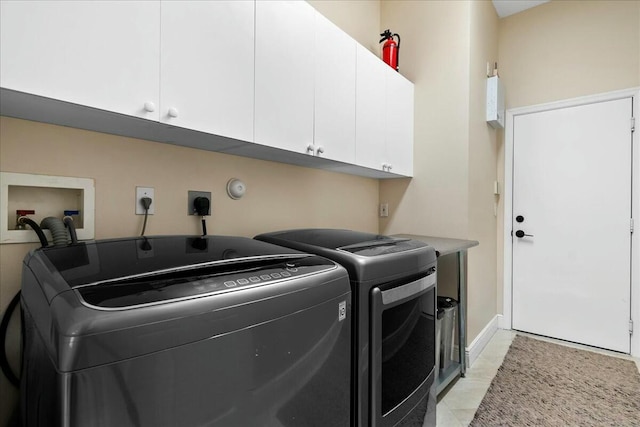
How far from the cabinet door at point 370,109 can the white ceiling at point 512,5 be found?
1.82 metres

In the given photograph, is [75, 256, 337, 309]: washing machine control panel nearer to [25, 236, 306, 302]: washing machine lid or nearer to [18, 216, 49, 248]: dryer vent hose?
[25, 236, 306, 302]: washing machine lid

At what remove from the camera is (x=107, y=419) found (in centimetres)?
49

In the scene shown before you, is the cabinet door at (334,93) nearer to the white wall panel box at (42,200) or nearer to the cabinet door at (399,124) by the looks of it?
the cabinet door at (399,124)

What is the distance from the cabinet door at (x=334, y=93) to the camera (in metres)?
1.57

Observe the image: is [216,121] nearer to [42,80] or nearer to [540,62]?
[42,80]

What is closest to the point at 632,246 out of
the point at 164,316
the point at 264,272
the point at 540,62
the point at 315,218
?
the point at 540,62

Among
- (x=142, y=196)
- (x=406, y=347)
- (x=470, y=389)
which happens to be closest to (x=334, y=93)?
(x=142, y=196)

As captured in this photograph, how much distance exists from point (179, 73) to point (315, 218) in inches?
48.1

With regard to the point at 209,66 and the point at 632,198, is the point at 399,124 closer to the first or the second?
the point at 209,66

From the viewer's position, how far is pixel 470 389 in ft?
6.61

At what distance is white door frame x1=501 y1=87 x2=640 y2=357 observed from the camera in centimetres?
248

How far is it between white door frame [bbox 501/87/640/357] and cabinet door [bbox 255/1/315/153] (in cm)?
247

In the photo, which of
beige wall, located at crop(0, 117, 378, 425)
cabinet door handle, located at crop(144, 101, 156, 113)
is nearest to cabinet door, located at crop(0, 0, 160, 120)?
cabinet door handle, located at crop(144, 101, 156, 113)

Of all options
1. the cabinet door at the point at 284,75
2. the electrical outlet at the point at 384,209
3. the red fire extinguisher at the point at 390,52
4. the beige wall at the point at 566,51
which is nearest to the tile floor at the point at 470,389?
the beige wall at the point at 566,51
